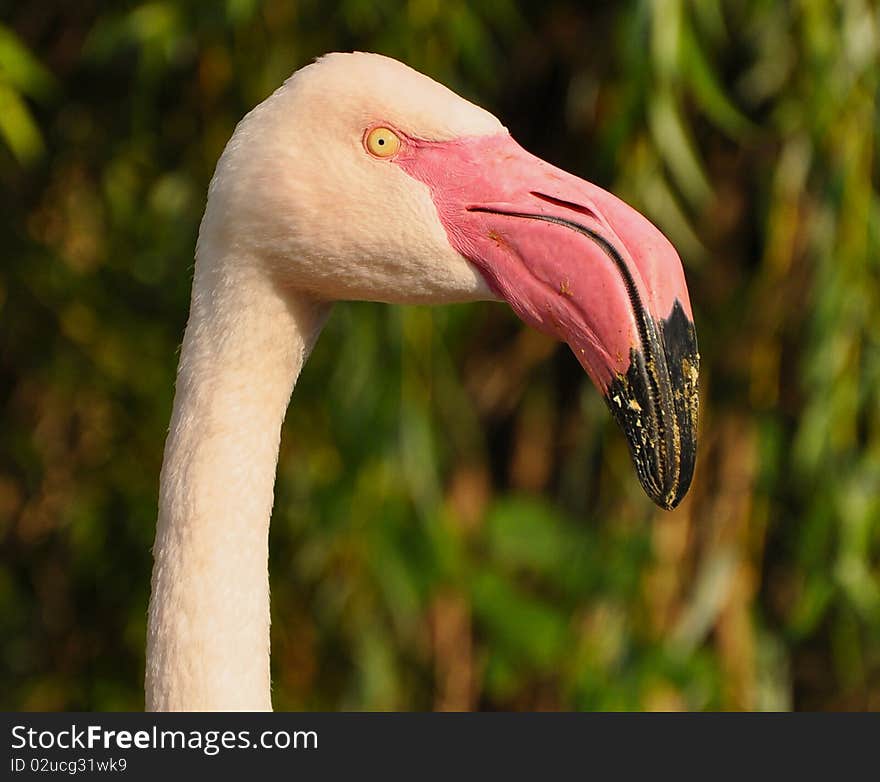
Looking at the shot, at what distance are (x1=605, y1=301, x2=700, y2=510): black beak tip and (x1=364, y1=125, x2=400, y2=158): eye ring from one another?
1.01ft

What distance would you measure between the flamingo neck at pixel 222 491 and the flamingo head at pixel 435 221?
5cm

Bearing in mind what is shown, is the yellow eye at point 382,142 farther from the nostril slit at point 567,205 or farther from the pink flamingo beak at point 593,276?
the nostril slit at point 567,205

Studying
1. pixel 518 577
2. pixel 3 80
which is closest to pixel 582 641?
pixel 518 577

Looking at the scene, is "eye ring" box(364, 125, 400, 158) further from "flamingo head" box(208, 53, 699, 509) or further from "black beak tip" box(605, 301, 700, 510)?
"black beak tip" box(605, 301, 700, 510)

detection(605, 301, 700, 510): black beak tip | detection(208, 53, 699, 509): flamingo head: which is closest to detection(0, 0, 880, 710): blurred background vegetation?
detection(208, 53, 699, 509): flamingo head

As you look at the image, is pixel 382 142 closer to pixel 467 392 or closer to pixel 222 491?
pixel 222 491

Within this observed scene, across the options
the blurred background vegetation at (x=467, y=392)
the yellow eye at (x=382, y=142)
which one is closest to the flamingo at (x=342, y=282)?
the yellow eye at (x=382, y=142)

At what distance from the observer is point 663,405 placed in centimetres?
120

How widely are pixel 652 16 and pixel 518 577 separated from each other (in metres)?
1.33

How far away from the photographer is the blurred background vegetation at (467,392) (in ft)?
7.72

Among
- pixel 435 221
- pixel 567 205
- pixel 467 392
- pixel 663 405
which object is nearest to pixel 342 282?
pixel 435 221

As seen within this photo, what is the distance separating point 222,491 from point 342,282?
232 mm

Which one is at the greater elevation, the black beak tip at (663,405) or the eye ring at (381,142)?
the eye ring at (381,142)

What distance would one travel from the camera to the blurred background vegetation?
7.72 ft
